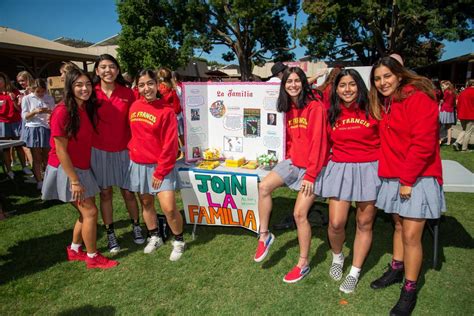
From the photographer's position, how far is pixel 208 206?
12.1 feet

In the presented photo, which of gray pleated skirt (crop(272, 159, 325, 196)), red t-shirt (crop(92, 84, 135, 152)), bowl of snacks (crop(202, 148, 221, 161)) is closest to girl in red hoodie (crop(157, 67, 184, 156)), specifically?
bowl of snacks (crop(202, 148, 221, 161))

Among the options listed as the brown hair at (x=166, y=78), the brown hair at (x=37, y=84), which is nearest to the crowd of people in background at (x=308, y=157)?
the brown hair at (x=166, y=78)

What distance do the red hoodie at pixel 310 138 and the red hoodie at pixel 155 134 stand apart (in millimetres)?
1118

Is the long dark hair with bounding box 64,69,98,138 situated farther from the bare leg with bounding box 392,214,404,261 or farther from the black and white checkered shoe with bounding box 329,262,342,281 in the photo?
the bare leg with bounding box 392,214,404,261

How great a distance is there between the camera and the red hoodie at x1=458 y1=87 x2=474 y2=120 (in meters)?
7.96

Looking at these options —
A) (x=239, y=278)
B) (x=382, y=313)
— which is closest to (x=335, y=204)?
(x=382, y=313)

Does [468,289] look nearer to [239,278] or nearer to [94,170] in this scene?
[239,278]

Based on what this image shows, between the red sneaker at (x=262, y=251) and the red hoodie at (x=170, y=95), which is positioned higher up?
the red hoodie at (x=170, y=95)

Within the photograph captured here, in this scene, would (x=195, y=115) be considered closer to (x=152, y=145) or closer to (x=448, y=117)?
(x=152, y=145)

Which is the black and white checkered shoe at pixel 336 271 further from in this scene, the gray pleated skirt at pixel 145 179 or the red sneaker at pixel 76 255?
the red sneaker at pixel 76 255

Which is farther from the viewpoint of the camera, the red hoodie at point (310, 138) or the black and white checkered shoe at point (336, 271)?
the black and white checkered shoe at point (336, 271)

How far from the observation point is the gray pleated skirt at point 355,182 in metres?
2.46

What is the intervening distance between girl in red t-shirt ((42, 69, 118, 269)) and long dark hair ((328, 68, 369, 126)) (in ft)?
6.83

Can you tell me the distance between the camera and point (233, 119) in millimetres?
3756
